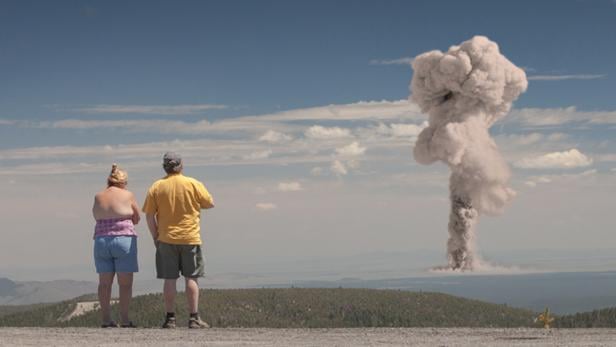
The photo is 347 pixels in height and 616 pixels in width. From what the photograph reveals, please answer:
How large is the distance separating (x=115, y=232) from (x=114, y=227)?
92mm

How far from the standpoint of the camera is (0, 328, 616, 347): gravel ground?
1360cm

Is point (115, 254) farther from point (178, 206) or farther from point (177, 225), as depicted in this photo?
point (178, 206)

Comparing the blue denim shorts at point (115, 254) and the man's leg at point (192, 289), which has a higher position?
the blue denim shorts at point (115, 254)

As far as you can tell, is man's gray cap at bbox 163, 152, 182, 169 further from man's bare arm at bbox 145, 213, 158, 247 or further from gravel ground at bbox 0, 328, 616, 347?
gravel ground at bbox 0, 328, 616, 347

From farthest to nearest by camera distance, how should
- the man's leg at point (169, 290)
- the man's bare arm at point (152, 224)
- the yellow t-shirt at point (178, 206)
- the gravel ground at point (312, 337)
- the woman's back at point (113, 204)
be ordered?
the woman's back at point (113, 204), the man's leg at point (169, 290), the man's bare arm at point (152, 224), the yellow t-shirt at point (178, 206), the gravel ground at point (312, 337)

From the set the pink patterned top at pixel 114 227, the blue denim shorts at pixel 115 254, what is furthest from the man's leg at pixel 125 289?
the pink patterned top at pixel 114 227

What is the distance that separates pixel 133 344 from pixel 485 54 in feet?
215

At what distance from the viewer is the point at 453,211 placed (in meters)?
69.7

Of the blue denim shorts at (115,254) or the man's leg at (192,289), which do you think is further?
the blue denim shorts at (115,254)

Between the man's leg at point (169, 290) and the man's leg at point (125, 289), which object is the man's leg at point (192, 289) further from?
the man's leg at point (125, 289)

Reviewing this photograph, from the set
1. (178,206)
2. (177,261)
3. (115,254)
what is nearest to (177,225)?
(178,206)

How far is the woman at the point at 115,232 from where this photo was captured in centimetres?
1600

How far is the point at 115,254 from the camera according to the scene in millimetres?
16078

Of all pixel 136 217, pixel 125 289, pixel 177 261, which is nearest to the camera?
pixel 177 261
